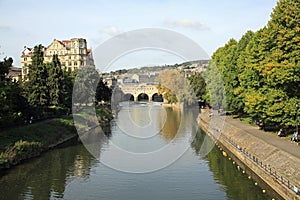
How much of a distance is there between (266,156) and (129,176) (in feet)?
34.7

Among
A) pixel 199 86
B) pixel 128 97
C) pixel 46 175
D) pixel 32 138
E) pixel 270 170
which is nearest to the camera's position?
pixel 270 170

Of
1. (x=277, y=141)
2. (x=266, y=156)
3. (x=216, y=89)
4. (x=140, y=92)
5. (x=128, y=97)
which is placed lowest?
(x=266, y=156)

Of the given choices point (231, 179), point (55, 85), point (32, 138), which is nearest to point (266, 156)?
point (231, 179)

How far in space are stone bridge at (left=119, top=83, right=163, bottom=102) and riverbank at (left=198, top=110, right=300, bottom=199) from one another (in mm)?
107627

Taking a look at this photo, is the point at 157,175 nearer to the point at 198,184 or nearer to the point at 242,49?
the point at 198,184

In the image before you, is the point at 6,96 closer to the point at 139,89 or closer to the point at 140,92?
the point at 139,89

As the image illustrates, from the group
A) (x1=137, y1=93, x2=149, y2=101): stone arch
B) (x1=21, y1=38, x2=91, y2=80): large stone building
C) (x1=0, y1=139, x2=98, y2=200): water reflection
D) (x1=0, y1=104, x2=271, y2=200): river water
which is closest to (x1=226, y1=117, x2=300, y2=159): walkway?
(x1=0, y1=104, x2=271, y2=200): river water

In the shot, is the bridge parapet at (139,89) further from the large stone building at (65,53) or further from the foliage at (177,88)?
the large stone building at (65,53)

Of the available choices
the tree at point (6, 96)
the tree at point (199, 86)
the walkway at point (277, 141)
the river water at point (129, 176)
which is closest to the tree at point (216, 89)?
the river water at point (129, 176)

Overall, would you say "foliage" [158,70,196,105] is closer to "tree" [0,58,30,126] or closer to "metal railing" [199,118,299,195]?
"metal railing" [199,118,299,195]

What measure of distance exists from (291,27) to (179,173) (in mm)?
15566

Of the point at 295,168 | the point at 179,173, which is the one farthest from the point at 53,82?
the point at 295,168

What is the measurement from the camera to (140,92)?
157 m

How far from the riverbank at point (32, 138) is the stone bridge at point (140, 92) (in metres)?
102
